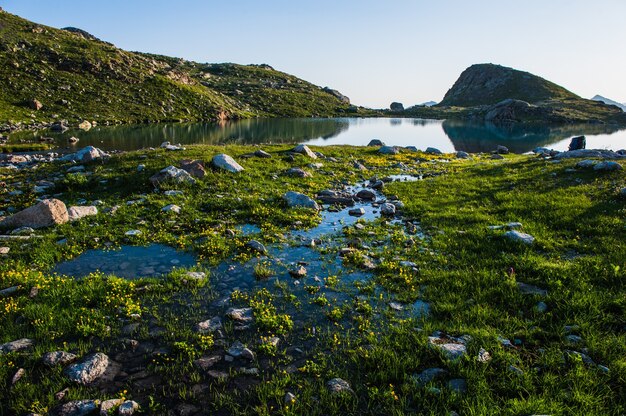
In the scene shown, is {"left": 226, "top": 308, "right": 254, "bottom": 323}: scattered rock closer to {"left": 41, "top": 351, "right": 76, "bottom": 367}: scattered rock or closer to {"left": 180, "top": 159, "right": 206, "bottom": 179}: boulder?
{"left": 41, "top": 351, "right": 76, "bottom": 367}: scattered rock

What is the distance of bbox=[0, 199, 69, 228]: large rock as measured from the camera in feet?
42.5

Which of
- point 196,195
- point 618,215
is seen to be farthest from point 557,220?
point 196,195

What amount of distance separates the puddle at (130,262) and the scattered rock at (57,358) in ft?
11.5

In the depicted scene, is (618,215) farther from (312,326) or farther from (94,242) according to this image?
(94,242)

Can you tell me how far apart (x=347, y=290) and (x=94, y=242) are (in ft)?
29.5

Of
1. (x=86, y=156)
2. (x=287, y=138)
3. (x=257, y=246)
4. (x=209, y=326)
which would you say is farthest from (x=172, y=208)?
(x=287, y=138)

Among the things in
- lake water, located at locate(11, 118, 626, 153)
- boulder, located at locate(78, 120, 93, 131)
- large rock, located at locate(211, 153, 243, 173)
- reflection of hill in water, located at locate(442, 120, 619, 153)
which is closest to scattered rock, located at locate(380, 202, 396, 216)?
large rock, located at locate(211, 153, 243, 173)

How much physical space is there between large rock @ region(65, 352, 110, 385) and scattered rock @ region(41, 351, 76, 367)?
0.71 feet

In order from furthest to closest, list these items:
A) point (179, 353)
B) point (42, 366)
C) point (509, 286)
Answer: point (509, 286) < point (179, 353) < point (42, 366)

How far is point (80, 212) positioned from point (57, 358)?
957cm

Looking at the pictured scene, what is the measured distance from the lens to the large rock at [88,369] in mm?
6039

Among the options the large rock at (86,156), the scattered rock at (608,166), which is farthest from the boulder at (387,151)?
the large rock at (86,156)

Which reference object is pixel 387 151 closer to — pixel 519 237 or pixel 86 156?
pixel 519 237

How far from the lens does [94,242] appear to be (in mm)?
11938
